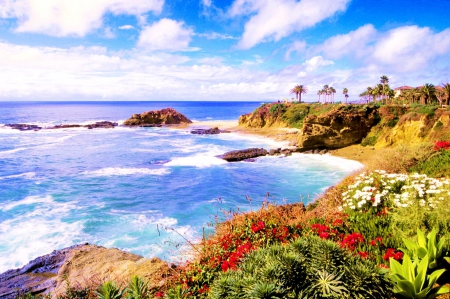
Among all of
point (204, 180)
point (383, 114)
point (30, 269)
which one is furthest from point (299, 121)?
point (30, 269)

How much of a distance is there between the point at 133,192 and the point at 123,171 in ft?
23.6

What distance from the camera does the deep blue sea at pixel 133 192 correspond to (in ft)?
47.1

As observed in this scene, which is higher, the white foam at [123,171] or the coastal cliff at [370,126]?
the coastal cliff at [370,126]

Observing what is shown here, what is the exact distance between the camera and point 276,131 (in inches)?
2108

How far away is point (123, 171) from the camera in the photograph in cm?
2798

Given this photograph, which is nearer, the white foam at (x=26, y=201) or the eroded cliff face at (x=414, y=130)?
the white foam at (x=26, y=201)

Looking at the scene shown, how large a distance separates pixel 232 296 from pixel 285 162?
91.8 ft

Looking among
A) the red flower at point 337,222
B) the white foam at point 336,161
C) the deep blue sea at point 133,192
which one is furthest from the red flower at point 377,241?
the white foam at point 336,161

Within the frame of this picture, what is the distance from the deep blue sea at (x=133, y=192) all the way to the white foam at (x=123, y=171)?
0.30 feet

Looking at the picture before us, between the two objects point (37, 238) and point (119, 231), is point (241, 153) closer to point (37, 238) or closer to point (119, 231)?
point (119, 231)

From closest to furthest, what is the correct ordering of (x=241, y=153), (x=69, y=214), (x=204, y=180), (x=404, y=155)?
(x=404, y=155) → (x=69, y=214) → (x=204, y=180) → (x=241, y=153)

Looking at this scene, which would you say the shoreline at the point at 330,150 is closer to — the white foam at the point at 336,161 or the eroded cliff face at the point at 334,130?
the white foam at the point at 336,161

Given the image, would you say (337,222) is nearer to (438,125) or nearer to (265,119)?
(438,125)

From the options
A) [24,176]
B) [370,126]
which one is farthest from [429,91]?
[24,176]
